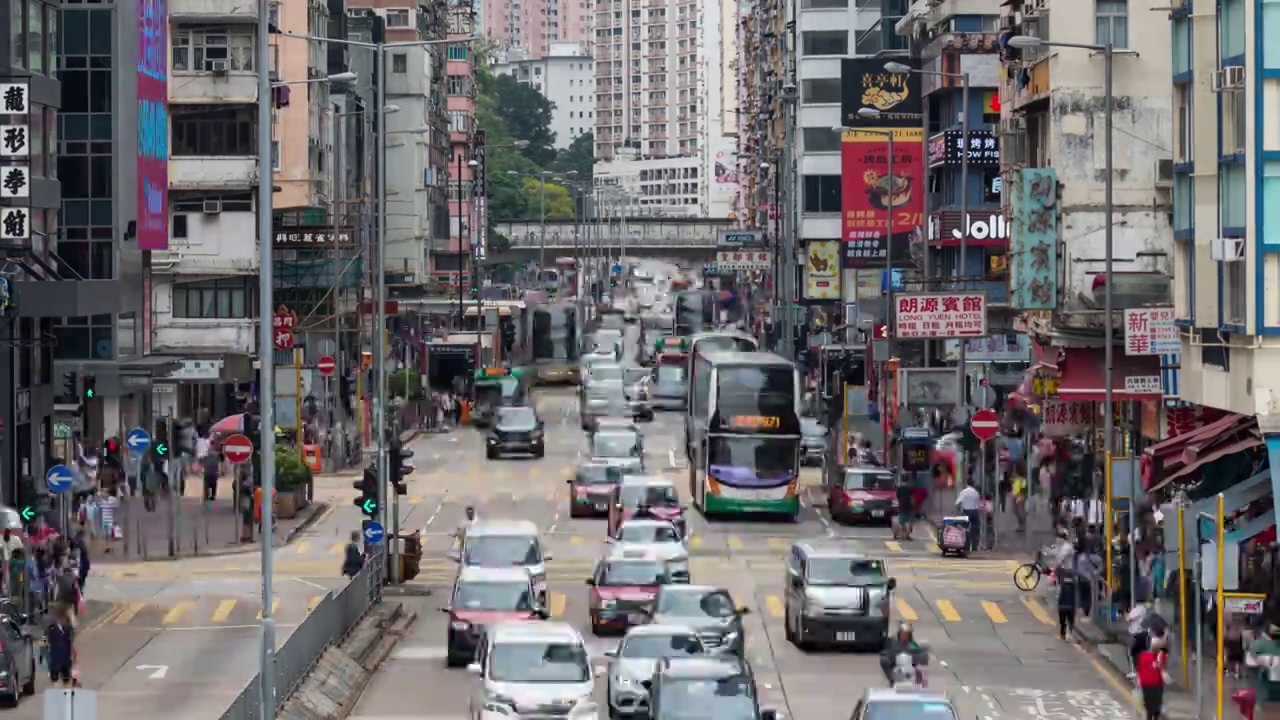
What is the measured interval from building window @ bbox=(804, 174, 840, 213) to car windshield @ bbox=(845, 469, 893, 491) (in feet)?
190

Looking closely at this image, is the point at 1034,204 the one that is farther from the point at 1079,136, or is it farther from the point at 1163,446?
the point at 1163,446

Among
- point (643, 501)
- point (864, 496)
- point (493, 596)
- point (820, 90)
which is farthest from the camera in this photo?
point (820, 90)

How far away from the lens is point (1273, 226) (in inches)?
1341

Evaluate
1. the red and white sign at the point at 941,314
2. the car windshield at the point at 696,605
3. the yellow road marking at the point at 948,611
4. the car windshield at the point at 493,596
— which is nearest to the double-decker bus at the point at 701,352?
the red and white sign at the point at 941,314

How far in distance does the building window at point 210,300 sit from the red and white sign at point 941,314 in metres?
34.6

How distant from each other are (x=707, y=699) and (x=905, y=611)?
615 inches

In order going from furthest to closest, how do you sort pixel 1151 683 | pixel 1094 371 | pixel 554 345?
1. pixel 554 345
2. pixel 1094 371
3. pixel 1151 683

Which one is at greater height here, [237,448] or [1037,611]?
[237,448]

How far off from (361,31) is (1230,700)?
309ft

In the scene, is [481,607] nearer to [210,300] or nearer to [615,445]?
[615,445]

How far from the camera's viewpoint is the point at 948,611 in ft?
138

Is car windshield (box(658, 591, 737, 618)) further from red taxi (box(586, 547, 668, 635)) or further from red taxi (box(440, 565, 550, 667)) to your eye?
red taxi (box(586, 547, 668, 635))

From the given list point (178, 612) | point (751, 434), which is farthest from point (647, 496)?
point (178, 612)

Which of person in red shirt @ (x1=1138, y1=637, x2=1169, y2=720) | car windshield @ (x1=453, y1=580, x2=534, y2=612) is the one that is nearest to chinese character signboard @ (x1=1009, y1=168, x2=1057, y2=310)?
car windshield @ (x1=453, y1=580, x2=534, y2=612)
